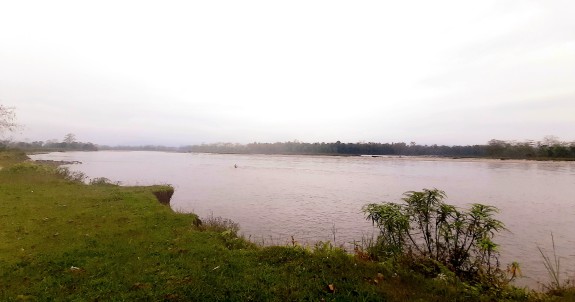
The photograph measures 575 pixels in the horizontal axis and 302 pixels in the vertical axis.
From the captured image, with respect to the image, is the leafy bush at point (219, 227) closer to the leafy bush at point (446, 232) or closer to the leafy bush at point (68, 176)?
the leafy bush at point (446, 232)

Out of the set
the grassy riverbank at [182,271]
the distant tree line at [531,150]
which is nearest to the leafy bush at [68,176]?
the grassy riverbank at [182,271]

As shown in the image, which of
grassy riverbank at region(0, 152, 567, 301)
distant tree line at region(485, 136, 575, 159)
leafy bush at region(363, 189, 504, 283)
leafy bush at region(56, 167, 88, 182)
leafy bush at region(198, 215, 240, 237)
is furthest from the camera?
distant tree line at region(485, 136, 575, 159)

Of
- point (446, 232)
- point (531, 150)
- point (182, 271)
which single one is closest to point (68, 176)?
point (182, 271)

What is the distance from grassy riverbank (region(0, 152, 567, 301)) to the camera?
23.5 ft

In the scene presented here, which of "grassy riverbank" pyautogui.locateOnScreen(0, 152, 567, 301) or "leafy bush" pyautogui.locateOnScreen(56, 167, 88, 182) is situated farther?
"leafy bush" pyautogui.locateOnScreen(56, 167, 88, 182)

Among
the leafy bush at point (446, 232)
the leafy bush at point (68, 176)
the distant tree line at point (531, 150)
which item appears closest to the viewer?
the leafy bush at point (446, 232)

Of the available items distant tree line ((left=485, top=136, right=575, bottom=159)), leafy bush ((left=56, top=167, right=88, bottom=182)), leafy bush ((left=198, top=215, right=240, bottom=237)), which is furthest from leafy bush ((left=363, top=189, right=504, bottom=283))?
distant tree line ((left=485, top=136, right=575, bottom=159))

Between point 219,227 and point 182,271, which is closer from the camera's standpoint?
point 182,271

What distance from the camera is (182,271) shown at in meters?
8.43

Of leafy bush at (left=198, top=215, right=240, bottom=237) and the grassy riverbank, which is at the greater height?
the grassy riverbank

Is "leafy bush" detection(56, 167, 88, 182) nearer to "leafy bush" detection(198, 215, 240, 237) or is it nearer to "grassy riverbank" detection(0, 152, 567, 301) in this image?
"grassy riverbank" detection(0, 152, 567, 301)

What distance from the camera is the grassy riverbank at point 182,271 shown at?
7172 mm

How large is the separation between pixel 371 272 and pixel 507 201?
28.7 meters

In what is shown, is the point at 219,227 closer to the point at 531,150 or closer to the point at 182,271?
the point at 182,271
